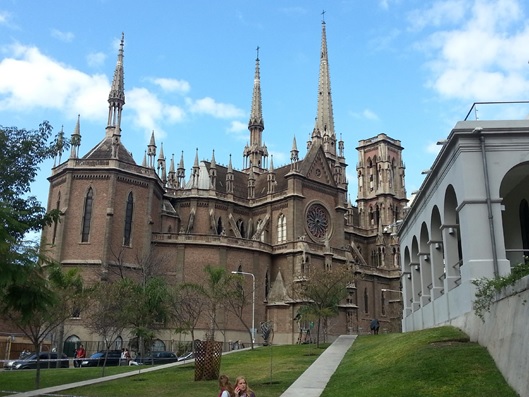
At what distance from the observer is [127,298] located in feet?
117

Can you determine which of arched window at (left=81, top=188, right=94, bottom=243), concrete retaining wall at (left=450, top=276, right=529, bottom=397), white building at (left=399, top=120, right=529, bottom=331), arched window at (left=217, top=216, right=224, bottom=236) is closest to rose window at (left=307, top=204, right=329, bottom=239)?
arched window at (left=217, top=216, right=224, bottom=236)

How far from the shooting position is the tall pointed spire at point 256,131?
280 feet

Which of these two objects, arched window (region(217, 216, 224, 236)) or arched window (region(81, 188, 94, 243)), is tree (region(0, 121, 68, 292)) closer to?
arched window (region(81, 188, 94, 243))

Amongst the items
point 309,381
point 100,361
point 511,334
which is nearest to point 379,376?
point 309,381

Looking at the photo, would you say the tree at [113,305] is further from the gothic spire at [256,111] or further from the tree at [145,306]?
the gothic spire at [256,111]

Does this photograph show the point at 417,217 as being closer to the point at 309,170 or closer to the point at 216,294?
the point at 216,294

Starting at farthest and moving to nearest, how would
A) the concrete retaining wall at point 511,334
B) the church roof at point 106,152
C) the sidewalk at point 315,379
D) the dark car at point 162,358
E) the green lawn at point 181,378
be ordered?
the church roof at point 106,152, the dark car at point 162,358, the green lawn at point 181,378, the sidewalk at point 315,379, the concrete retaining wall at point 511,334

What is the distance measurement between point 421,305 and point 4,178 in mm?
19474

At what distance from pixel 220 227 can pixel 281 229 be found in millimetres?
6585

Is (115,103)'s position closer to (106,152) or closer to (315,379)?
(106,152)

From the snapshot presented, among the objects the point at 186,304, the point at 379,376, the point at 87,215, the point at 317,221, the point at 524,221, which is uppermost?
the point at 317,221

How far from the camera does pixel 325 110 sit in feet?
296

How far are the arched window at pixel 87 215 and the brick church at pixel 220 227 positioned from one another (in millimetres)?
93

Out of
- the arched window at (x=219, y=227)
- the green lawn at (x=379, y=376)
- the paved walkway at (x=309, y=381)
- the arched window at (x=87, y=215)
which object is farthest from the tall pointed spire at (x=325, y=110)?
the green lawn at (x=379, y=376)
